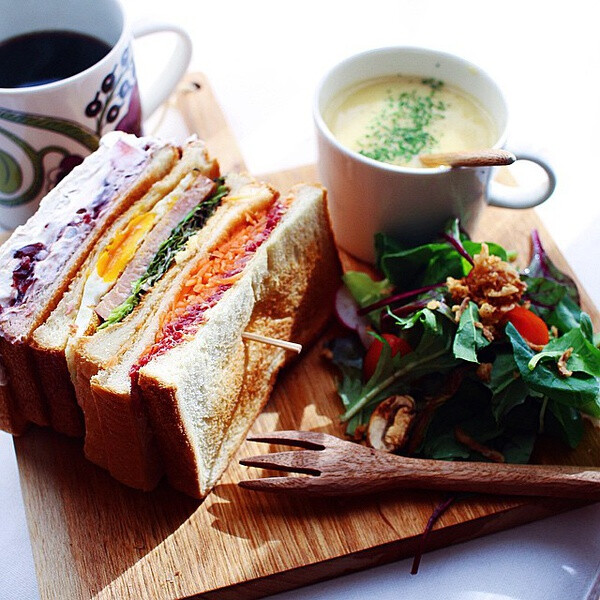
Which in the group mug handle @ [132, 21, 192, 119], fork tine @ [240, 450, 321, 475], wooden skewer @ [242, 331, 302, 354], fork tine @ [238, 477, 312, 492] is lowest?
fork tine @ [238, 477, 312, 492]

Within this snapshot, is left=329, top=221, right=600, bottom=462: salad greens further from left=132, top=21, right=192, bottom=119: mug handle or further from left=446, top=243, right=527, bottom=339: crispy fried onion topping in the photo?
left=132, top=21, right=192, bottom=119: mug handle

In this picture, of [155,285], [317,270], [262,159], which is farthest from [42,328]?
[262,159]

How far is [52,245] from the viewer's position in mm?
2537

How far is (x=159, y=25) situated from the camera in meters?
2.99

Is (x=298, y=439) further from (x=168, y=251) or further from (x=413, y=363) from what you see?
(x=168, y=251)

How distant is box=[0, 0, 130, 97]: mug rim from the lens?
2572 mm

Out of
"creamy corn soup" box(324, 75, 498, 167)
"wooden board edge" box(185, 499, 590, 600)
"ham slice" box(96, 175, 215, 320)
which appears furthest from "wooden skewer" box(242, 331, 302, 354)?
"creamy corn soup" box(324, 75, 498, 167)

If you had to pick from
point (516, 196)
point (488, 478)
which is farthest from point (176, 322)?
point (516, 196)

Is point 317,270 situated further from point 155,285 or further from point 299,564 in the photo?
point 299,564

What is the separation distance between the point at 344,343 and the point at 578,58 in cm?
223

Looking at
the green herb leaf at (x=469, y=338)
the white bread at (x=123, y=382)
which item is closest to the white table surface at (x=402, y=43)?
the white bread at (x=123, y=382)

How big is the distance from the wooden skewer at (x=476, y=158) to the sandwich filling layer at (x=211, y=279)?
1.73 feet

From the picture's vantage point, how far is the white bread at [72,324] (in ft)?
7.87

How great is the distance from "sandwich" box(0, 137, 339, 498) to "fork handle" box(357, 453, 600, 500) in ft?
1.62
